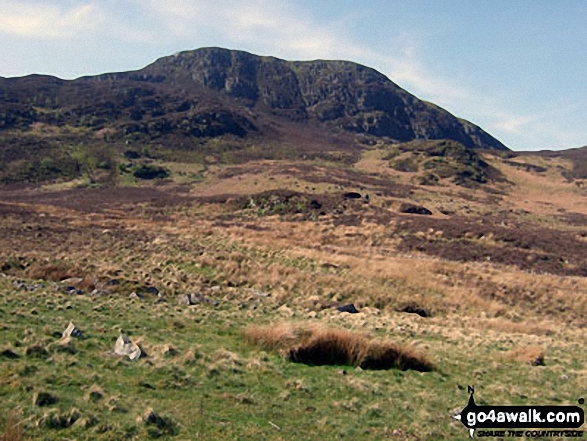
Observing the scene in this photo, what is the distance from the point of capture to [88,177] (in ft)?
284

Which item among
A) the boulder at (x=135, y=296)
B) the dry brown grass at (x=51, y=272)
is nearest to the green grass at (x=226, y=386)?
the boulder at (x=135, y=296)

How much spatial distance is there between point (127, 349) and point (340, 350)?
16.5 feet

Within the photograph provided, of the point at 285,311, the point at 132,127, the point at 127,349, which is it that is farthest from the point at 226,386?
the point at 132,127

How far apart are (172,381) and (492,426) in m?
5.98

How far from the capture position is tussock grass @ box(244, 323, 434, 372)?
11312 millimetres

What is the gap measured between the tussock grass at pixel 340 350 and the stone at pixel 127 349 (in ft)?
10.7

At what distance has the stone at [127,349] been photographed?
9.92 m

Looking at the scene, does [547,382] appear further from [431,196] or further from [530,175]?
[530,175]

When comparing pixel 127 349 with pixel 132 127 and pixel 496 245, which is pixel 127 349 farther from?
pixel 132 127

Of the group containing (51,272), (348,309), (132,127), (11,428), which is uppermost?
(132,127)

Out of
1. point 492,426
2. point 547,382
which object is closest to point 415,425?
point 492,426

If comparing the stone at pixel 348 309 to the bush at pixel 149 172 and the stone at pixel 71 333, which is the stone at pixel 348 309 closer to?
the stone at pixel 71 333

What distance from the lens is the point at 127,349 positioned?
33.4ft

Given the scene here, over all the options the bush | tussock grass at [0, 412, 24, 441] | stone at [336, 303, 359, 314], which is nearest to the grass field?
tussock grass at [0, 412, 24, 441]
